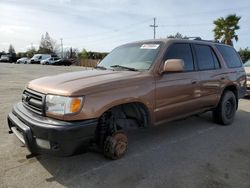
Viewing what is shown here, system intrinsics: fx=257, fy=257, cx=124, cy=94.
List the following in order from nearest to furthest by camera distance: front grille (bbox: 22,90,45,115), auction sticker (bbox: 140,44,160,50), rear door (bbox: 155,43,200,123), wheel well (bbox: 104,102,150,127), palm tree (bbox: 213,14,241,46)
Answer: front grille (bbox: 22,90,45,115)
wheel well (bbox: 104,102,150,127)
rear door (bbox: 155,43,200,123)
auction sticker (bbox: 140,44,160,50)
palm tree (bbox: 213,14,241,46)

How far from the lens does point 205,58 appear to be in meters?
5.23

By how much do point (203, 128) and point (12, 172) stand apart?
3881mm

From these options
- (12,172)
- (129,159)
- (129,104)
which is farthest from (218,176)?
(12,172)

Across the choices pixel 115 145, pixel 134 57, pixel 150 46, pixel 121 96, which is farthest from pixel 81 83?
pixel 150 46

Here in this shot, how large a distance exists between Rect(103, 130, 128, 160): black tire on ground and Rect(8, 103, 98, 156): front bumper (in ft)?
1.18

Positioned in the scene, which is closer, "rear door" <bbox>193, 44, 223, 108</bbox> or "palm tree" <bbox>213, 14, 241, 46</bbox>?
"rear door" <bbox>193, 44, 223, 108</bbox>

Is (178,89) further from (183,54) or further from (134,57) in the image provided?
(134,57)

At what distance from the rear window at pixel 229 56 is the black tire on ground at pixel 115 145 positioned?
3.32m

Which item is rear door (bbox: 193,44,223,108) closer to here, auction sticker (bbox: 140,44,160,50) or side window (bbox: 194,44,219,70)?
side window (bbox: 194,44,219,70)

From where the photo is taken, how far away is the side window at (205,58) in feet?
16.6

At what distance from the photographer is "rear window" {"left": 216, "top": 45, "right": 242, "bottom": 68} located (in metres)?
5.81

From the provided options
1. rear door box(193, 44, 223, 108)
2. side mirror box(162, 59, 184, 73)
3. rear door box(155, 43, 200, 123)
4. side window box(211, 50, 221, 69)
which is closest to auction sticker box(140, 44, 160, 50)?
rear door box(155, 43, 200, 123)

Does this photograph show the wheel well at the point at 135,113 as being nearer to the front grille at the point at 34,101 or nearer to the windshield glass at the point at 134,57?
the windshield glass at the point at 134,57

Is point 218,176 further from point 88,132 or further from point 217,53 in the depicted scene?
point 217,53
